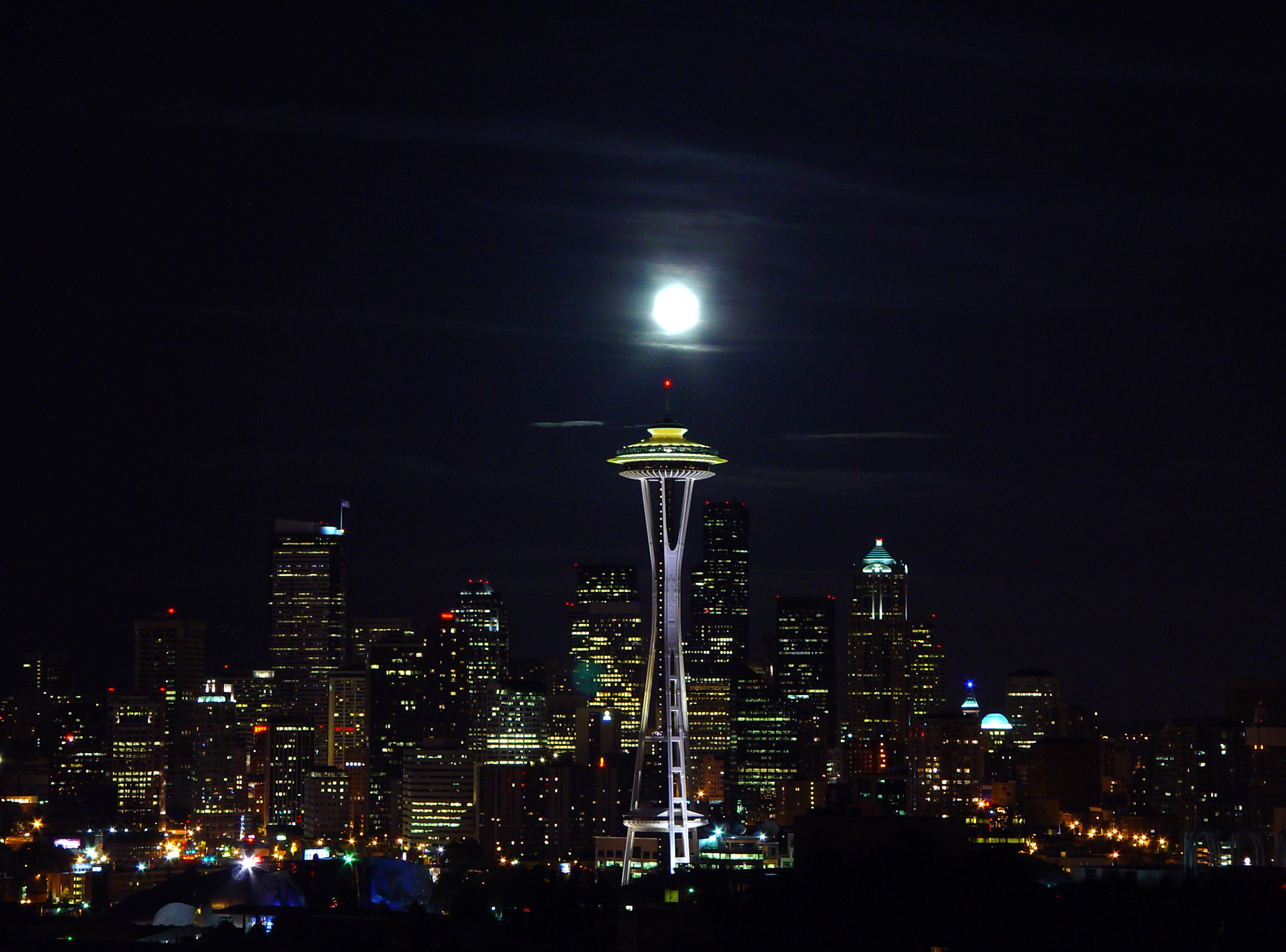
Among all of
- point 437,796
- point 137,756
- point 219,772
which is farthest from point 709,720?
point 137,756

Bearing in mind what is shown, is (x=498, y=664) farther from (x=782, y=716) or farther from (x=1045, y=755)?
(x=1045, y=755)

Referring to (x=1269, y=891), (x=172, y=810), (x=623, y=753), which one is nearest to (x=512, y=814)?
(x=623, y=753)

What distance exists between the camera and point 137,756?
194875 millimetres

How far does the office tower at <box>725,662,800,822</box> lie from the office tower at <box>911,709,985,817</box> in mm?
11867

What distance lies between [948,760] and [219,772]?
223 ft

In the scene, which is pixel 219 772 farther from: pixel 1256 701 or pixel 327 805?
pixel 1256 701

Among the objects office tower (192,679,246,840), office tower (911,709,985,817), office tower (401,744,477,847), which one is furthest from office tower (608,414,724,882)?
office tower (192,679,246,840)

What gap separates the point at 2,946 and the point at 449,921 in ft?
48.5

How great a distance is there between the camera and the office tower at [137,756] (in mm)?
190875

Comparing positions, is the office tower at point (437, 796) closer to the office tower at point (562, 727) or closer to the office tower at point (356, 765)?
the office tower at point (356, 765)

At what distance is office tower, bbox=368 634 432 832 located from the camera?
188 m

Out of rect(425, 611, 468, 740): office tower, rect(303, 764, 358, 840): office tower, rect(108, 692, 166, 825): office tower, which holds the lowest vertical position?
rect(303, 764, 358, 840): office tower

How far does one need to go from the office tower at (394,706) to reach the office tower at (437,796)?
10395mm

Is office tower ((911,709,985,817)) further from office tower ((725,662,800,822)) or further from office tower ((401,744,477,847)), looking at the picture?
office tower ((401,744,477,847))
